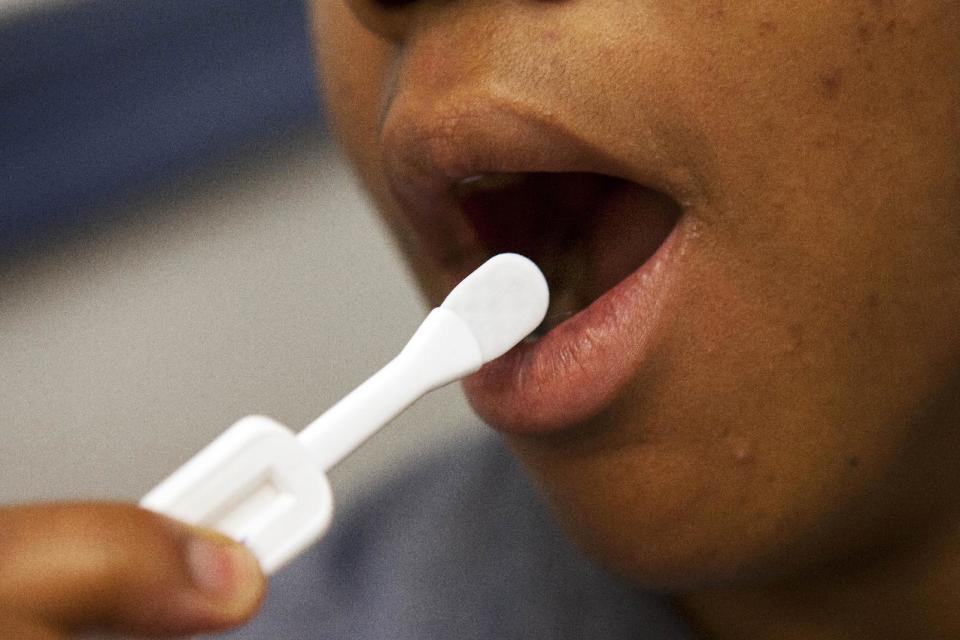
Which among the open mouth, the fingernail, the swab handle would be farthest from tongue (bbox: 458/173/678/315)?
the fingernail

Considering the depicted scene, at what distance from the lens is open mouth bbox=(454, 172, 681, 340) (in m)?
0.44

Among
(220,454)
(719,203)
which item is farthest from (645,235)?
(220,454)

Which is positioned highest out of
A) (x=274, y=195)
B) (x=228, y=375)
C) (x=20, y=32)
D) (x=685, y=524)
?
(x=20, y=32)

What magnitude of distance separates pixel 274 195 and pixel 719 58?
77 centimetres

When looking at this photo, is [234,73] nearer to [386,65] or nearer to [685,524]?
[386,65]

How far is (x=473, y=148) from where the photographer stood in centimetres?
40

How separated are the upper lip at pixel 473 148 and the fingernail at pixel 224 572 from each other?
0.18 metres

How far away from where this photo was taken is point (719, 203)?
37 centimetres

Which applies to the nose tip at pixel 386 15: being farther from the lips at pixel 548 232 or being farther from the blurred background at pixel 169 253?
the blurred background at pixel 169 253

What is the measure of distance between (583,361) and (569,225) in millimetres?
95

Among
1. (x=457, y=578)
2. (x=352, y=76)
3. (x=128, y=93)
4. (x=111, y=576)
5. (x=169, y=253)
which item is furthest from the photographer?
(x=169, y=253)

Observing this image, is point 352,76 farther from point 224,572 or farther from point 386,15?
point 224,572

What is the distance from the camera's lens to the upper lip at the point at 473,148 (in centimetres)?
38

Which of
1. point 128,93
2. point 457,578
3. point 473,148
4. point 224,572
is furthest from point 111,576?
point 128,93
